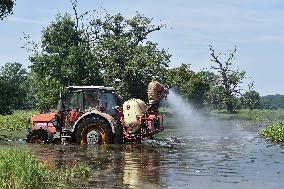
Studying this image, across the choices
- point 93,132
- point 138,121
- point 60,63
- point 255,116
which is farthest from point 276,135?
point 255,116

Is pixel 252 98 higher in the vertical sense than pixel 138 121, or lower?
higher

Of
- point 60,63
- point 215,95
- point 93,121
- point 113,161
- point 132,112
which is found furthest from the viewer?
point 215,95

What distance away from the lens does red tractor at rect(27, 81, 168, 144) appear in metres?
19.5

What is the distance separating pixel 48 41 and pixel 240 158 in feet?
108

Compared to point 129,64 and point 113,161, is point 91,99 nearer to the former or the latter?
point 113,161

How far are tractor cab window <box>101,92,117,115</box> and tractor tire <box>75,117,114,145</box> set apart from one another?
98 centimetres

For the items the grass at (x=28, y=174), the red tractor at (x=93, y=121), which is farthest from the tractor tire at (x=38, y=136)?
the grass at (x=28, y=174)

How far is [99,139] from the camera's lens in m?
19.6

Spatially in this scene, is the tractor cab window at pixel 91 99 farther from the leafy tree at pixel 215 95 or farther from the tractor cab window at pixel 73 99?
the leafy tree at pixel 215 95

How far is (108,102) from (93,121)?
52.3 inches

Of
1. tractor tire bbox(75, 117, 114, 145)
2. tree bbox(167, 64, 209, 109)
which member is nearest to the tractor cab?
tractor tire bbox(75, 117, 114, 145)

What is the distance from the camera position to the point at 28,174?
9570 mm

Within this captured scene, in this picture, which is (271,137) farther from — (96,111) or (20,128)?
(20,128)

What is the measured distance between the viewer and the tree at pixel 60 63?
4347cm
